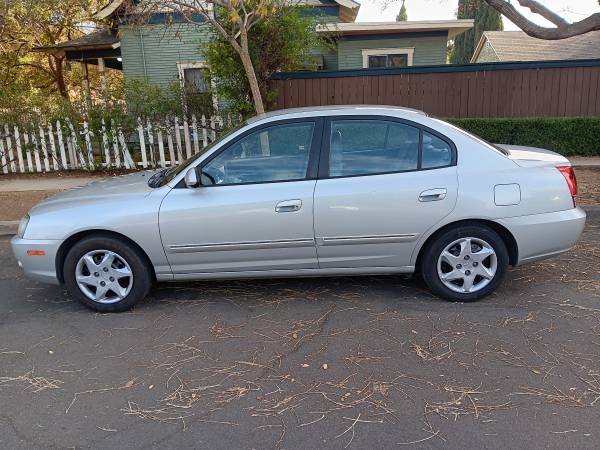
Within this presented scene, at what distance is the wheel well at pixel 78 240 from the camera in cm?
412

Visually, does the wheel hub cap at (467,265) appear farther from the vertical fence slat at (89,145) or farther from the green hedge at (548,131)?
the vertical fence slat at (89,145)

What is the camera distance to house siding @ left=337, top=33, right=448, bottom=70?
602 inches

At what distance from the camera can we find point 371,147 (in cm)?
417

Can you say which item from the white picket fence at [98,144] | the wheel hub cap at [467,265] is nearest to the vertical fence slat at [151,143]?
the white picket fence at [98,144]

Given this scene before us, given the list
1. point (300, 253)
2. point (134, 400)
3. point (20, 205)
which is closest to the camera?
point (134, 400)

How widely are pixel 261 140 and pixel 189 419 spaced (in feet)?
7.46

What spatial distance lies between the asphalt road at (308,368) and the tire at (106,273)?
0.14 m

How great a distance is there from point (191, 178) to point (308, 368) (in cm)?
172

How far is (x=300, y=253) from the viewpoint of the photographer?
4.15 m

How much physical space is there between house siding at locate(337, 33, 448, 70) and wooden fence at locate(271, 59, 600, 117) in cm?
427

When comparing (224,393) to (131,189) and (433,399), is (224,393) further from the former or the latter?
(131,189)

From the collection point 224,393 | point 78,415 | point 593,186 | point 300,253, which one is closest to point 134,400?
point 78,415

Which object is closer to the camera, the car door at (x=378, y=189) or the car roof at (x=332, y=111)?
the car door at (x=378, y=189)

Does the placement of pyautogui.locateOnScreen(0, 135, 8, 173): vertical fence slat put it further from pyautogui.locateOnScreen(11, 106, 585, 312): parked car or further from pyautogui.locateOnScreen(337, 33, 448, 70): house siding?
pyautogui.locateOnScreen(337, 33, 448, 70): house siding
